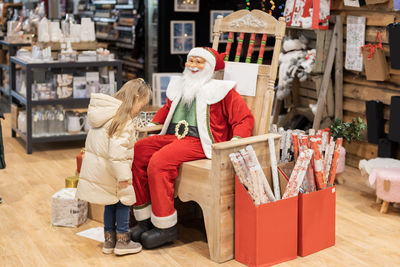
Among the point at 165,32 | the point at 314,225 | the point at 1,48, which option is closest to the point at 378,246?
the point at 314,225

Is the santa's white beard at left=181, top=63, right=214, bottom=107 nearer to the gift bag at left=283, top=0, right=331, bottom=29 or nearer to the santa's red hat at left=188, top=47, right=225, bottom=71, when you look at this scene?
the santa's red hat at left=188, top=47, right=225, bottom=71

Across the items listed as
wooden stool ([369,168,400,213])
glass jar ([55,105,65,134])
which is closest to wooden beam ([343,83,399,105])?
wooden stool ([369,168,400,213])

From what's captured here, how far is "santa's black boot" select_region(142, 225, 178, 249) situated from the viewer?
3717 millimetres

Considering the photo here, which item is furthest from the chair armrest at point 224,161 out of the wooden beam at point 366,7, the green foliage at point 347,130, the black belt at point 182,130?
the wooden beam at point 366,7

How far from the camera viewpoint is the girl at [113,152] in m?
3.44

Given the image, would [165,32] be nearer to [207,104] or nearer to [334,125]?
[334,125]

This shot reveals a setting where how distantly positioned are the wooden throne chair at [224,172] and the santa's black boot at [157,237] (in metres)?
0.23

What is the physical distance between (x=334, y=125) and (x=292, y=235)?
6.39ft

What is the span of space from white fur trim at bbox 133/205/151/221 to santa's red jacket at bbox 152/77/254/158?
1.68 ft

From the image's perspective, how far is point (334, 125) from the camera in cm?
529

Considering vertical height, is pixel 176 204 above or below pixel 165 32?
below

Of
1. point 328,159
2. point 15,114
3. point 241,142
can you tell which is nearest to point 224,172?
point 241,142

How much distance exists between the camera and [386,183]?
14.5 ft

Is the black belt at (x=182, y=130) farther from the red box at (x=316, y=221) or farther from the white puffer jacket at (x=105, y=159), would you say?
the red box at (x=316, y=221)
